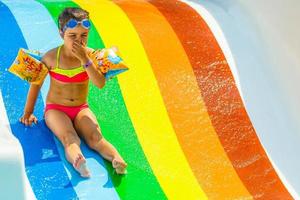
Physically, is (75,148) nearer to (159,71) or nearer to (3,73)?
(3,73)

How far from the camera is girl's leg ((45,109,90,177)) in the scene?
9.14ft

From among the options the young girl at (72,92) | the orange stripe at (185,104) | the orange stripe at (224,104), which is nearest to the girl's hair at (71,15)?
the young girl at (72,92)

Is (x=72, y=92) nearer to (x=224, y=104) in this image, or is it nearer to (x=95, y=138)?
(x=95, y=138)

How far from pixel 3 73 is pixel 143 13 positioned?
1013 millimetres

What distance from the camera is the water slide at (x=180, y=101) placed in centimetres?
292

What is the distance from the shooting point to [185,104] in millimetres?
3420

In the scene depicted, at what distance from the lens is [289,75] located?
369cm

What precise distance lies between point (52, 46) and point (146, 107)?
55cm

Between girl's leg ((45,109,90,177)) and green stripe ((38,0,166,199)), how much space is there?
0.53 feet

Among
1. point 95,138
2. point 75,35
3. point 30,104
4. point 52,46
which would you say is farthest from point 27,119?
point 52,46

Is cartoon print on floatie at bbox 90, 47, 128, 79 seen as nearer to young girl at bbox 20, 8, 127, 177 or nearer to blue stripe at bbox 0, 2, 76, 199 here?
young girl at bbox 20, 8, 127, 177

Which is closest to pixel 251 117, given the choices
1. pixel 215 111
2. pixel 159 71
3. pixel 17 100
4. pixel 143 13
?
pixel 215 111

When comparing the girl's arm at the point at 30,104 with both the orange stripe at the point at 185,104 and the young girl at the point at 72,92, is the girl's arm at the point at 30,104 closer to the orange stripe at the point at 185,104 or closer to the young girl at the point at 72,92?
the young girl at the point at 72,92

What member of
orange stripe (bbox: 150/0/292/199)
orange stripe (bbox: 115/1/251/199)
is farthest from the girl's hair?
orange stripe (bbox: 150/0/292/199)
